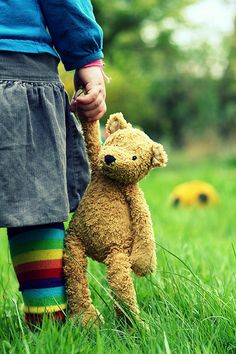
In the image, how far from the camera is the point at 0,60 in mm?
1759

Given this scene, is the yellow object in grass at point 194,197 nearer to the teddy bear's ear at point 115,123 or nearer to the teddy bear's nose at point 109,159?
the teddy bear's ear at point 115,123

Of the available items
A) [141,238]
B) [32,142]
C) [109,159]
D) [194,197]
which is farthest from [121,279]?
[194,197]

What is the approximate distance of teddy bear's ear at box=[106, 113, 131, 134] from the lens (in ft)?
6.62

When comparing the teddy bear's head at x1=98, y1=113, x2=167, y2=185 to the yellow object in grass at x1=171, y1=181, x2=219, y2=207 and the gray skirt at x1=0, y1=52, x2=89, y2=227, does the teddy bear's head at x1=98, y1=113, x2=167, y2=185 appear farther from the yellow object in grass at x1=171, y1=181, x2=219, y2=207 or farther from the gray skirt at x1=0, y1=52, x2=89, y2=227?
the yellow object in grass at x1=171, y1=181, x2=219, y2=207

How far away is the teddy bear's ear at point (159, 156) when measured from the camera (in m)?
1.89

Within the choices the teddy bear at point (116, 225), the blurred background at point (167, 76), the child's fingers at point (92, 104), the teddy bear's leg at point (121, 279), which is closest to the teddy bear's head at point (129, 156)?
the teddy bear at point (116, 225)

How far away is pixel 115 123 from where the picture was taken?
6.66ft

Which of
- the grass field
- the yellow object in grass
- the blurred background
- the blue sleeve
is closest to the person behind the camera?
the grass field

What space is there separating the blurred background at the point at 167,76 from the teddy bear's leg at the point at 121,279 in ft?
44.3

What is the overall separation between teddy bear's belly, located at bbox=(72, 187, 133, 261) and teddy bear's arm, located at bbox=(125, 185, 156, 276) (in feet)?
0.07

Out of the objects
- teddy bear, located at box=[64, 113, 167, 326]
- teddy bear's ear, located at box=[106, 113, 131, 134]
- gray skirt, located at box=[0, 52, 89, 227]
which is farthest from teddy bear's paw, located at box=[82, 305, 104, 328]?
teddy bear's ear, located at box=[106, 113, 131, 134]

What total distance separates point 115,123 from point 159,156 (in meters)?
0.21

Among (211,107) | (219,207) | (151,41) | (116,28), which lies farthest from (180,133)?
(219,207)

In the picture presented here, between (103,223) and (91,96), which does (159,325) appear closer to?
(103,223)
